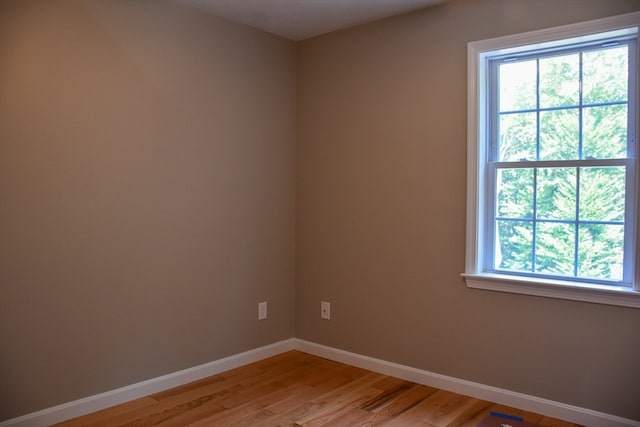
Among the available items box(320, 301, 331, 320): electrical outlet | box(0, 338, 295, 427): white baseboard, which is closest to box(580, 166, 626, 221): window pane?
box(320, 301, 331, 320): electrical outlet

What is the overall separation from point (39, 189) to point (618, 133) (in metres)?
2.88

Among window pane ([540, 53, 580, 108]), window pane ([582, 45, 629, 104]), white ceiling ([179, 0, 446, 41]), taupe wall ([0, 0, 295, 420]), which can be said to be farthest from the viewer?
white ceiling ([179, 0, 446, 41])

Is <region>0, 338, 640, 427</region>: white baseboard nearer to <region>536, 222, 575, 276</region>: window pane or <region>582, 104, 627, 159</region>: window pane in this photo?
<region>536, 222, 575, 276</region>: window pane

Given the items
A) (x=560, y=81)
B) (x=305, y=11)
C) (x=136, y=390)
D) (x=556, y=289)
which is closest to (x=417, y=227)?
(x=556, y=289)

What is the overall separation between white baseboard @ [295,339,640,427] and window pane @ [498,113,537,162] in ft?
4.31

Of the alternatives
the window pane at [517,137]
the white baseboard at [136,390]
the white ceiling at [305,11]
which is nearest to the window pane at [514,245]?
the window pane at [517,137]

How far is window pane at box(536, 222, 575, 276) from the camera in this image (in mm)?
2668

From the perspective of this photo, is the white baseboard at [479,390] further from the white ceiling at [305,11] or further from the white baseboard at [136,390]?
the white ceiling at [305,11]

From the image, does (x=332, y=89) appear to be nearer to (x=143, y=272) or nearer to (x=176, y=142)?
(x=176, y=142)

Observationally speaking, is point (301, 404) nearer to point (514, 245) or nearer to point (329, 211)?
point (329, 211)

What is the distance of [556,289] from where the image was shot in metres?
2.62

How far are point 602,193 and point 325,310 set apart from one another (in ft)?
6.38

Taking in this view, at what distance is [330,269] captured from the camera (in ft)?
11.8

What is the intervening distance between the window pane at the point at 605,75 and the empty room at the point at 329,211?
0.03 feet
